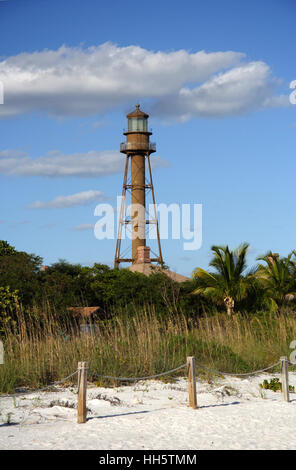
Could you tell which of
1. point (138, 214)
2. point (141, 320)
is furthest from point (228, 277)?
point (138, 214)

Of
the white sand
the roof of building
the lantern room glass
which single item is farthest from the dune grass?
the roof of building

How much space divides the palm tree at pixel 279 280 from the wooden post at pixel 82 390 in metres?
20.2

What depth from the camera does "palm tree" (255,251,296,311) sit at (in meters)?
28.6

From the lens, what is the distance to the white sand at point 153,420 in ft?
26.4

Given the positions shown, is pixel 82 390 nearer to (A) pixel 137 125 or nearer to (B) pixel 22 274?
(B) pixel 22 274

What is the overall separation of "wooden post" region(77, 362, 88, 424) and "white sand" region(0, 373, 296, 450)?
0.13 m

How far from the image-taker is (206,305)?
2942cm

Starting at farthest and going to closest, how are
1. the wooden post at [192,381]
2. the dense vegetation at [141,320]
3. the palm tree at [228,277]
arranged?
the palm tree at [228,277]
the dense vegetation at [141,320]
the wooden post at [192,381]

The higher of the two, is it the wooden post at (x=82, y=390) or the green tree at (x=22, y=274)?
the green tree at (x=22, y=274)

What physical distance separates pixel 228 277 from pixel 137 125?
86.1 ft

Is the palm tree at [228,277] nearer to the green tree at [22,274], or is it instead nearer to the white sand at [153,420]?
the green tree at [22,274]

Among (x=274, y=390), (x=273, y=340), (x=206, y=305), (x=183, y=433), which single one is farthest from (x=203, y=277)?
(x=183, y=433)

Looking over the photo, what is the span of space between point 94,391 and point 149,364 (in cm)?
174

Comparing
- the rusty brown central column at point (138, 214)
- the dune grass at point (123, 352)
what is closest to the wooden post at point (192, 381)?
the dune grass at point (123, 352)
